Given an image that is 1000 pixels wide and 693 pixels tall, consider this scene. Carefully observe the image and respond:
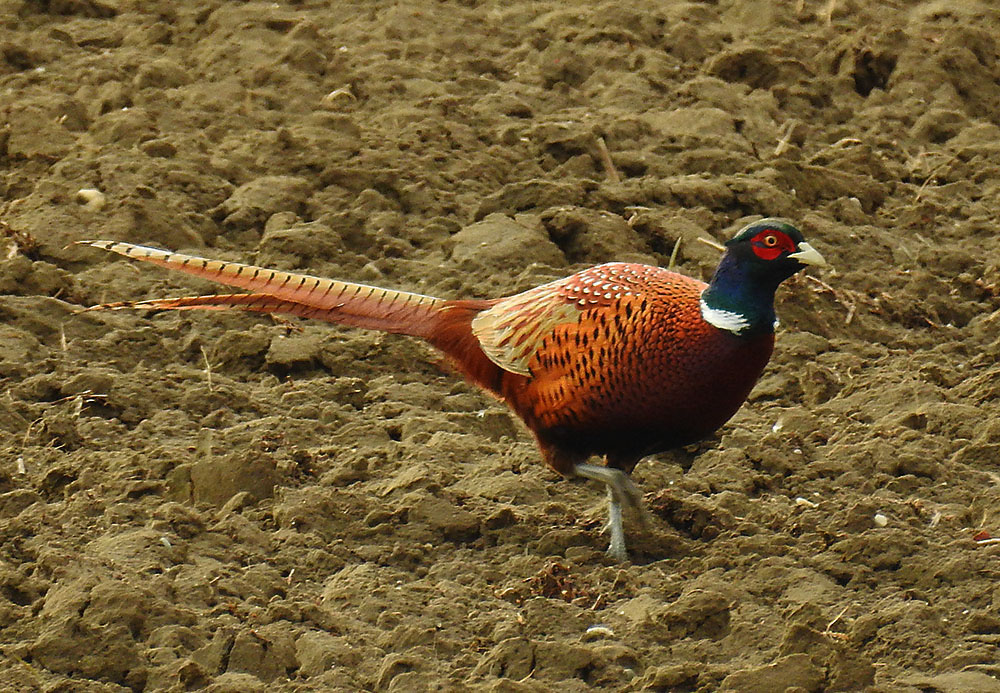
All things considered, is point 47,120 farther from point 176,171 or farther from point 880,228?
point 880,228

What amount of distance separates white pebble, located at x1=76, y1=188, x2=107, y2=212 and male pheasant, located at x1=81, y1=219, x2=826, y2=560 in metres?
1.45

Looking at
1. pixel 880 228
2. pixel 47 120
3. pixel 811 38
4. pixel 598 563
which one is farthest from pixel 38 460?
pixel 811 38

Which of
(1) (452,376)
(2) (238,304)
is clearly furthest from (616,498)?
(2) (238,304)

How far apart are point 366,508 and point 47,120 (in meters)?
2.76

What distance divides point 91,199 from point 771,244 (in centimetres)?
272

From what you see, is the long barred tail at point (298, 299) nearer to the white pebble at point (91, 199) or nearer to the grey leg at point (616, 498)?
the grey leg at point (616, 498)

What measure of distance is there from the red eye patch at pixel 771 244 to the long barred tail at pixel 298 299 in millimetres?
965

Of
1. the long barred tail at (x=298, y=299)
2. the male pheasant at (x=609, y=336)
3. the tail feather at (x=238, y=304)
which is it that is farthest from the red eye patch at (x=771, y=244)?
the tail feather at (x=238, y=304)

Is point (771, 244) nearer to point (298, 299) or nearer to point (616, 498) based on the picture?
point (616, 498)

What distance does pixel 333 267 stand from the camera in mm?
5371

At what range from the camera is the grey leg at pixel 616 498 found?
4023 millimetres

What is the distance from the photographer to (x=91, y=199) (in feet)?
18.2

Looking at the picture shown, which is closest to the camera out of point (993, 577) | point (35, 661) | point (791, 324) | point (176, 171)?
point (35, 661)

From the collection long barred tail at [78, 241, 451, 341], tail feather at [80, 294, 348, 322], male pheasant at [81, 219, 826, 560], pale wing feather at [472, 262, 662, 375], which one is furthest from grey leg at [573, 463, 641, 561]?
tail feather at [80, 294, 348, 322]
